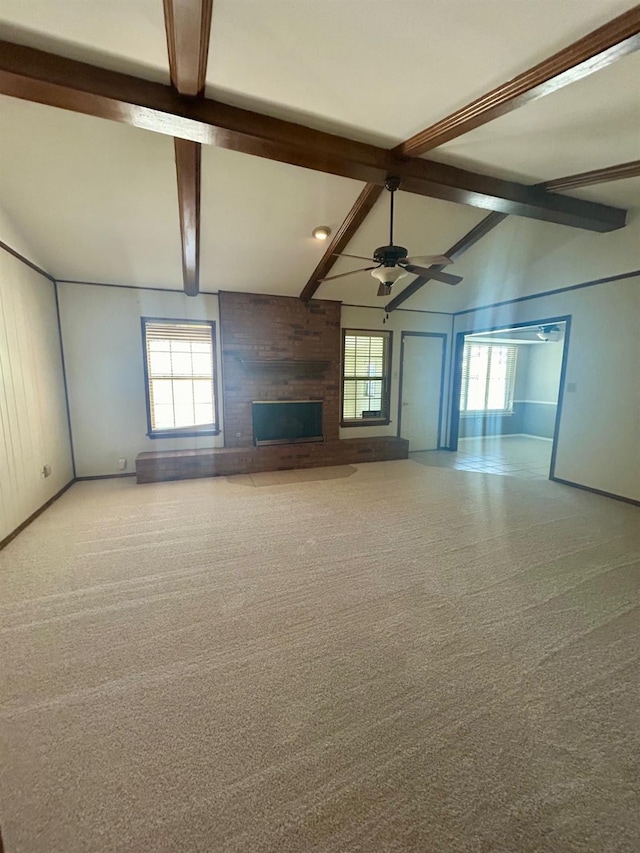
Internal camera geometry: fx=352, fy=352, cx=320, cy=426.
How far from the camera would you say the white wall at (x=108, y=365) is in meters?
4.69

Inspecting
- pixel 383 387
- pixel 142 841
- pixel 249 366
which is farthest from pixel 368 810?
pixel 383 387

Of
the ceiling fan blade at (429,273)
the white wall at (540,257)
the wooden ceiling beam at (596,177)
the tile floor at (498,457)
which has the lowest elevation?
the tile floor at (498,457)

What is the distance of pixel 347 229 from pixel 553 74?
7.25ft

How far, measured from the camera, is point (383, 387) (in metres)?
6.48

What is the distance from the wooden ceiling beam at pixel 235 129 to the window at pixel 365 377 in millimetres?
2923

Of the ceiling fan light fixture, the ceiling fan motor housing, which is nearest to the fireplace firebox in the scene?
the ceiling fan light fixture

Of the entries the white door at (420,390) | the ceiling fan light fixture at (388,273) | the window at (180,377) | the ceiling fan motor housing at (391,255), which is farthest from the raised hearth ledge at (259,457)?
the ceiling fan motor housing at (391,255)

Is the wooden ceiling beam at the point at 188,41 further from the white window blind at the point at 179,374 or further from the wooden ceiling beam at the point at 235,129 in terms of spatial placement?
the white window blind at the point at 179,374

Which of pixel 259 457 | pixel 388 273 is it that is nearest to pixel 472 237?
pixel 388 273

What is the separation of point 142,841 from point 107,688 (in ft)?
2.34

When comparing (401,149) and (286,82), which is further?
(401,149)

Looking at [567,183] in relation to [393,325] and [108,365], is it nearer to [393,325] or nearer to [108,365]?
[393,325]

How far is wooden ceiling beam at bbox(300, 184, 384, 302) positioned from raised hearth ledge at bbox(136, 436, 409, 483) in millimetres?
2475

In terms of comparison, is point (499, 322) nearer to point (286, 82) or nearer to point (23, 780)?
point (286, 82)
